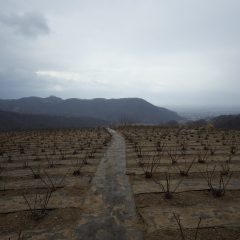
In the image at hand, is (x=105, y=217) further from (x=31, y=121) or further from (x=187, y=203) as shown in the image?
(x=31, y=121)

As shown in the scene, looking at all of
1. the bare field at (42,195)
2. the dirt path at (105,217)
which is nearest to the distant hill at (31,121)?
the bare field at (42,195)

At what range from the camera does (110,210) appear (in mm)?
5891

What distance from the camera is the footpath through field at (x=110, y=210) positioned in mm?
4844

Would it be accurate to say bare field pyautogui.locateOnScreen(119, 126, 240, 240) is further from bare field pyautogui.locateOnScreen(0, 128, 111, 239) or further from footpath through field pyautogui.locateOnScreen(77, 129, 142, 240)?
bare field pyautogui.locateOnScreen(0, 128, 111, 239)

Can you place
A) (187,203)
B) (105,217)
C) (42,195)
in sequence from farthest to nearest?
(42,195) → (187,203) → (105,217)

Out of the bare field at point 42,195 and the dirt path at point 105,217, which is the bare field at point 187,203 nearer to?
the dirt path at point 105,217

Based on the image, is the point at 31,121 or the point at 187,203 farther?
the point at 31,121

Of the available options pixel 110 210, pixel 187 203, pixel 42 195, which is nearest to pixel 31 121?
pixel 42 195

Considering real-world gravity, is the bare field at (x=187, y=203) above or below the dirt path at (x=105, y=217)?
above

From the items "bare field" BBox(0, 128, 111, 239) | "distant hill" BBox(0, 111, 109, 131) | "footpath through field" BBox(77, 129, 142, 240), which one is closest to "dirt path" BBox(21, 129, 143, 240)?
"footpath through field" BBox(77, 129, 142, 240)

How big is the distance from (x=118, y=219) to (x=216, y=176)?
157 inches

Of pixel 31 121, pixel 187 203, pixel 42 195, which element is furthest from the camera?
pixel 31 121

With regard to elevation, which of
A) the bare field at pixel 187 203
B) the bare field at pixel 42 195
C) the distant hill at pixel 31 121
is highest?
the bare field at pixel 187 203

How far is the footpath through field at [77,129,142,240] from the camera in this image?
484cm
